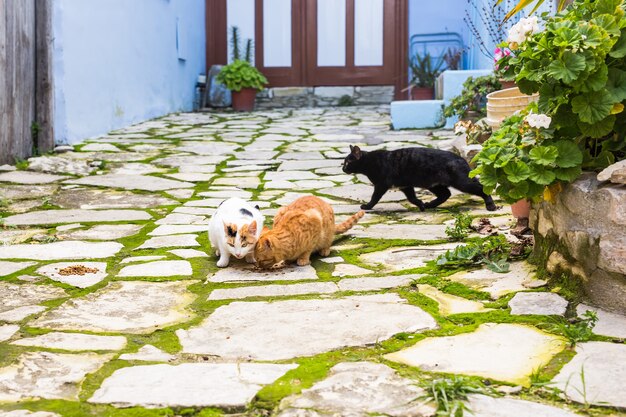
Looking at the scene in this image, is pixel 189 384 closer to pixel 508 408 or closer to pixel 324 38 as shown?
pixel 508 408

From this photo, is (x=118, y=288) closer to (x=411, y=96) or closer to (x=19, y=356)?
(x=19, y=356)

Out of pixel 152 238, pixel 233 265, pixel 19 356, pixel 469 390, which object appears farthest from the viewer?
pixel 152 238

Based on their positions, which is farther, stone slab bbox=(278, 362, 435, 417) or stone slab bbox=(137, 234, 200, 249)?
stone slab bbox=(137, 234, 200, 249)

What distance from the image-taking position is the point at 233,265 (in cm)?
368

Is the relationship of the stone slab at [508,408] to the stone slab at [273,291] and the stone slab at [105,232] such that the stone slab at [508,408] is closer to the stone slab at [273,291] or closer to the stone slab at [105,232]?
the stone slab at [273,291]

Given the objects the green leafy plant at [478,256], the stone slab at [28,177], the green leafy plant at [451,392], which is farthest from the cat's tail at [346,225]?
the stone slab at [28,177]

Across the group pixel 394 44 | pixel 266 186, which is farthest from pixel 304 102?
pixel 266 186

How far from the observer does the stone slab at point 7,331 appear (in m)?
2.55

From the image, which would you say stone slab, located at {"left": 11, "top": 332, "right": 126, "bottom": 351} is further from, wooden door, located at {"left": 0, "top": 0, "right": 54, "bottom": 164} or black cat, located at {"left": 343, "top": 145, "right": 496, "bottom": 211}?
wooden door, located at {"left": 0, "top": 0, "right": 54, "bottom": 164}

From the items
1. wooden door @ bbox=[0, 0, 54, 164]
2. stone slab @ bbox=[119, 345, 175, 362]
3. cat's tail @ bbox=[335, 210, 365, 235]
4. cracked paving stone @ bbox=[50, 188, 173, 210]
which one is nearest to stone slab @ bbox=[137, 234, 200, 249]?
cat's tail @ bbox=[335, 210, 365, 235]

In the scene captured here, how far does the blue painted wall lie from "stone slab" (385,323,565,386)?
20.8ft

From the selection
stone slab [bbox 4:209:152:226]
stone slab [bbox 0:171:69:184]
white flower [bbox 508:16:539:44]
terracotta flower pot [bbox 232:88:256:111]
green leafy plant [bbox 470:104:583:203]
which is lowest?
stone slab [bbox 4:209:152:226]

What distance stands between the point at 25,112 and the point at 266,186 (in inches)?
109

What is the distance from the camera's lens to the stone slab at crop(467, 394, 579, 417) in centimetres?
188
